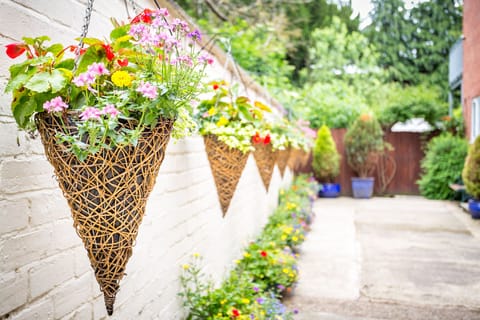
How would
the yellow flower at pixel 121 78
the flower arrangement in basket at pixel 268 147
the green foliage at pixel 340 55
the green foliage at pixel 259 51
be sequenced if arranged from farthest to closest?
1. the green foliage at pixel 340 55
2. the green foliage at pixel 259 51
3. the flower arrangement in basket at pixel 268 147
4. the yellow flower at pixel 121 78

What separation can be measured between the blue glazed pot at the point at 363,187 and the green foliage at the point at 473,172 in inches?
119

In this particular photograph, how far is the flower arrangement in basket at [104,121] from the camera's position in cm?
107

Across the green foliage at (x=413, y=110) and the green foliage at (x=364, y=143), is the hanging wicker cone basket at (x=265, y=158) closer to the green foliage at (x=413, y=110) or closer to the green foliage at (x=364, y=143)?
the green foliage at (x=364, y=143)

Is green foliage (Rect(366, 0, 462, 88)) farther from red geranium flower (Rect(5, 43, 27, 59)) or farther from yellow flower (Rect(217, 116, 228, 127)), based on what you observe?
red geranium flower (Rect(5, 43, 27, 59))

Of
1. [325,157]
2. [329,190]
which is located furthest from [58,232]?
[329,190]

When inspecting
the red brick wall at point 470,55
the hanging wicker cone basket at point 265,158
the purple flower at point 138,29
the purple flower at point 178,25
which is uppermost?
the red brick wall at point 470,55

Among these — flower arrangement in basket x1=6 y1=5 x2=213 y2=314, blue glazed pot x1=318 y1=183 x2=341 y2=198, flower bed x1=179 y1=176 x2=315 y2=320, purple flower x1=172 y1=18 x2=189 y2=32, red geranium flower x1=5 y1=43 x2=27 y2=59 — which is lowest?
blue glazed pot x1=318 y1=183 x2=341 y2=198

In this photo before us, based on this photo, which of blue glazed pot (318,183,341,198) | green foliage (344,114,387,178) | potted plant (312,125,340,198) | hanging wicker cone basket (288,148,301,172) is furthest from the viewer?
blue glazed pot (318,183,341,198)

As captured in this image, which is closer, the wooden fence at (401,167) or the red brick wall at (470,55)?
the red brick wall at (470,55)

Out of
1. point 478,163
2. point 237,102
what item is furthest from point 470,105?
point 237,102

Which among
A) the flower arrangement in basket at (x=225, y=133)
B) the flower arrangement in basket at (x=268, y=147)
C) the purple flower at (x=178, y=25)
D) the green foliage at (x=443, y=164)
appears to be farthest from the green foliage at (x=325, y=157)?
the purple flower at (x=178, y=25)

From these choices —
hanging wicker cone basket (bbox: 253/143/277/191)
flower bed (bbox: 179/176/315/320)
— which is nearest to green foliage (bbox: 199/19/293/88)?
flower bed (bbox: 179/176/315/320)

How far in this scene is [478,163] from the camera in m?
6.73

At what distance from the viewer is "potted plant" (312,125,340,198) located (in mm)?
9891
